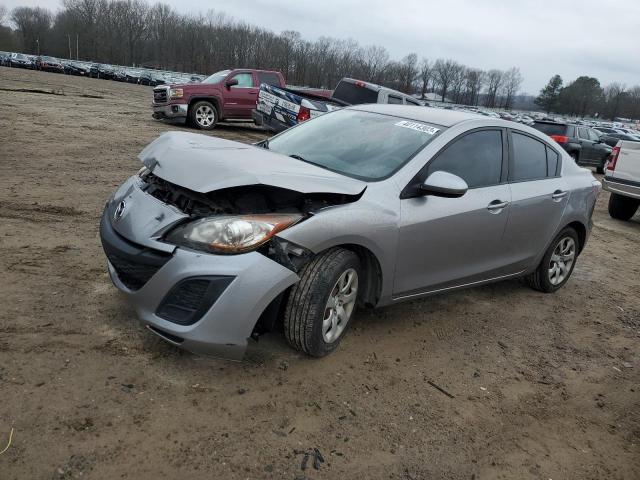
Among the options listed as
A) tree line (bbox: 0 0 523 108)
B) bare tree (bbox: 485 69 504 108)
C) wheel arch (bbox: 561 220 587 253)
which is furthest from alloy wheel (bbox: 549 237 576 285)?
bare tree (bbox: 485 69 504 108)

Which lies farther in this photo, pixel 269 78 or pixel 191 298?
pixel 269 78

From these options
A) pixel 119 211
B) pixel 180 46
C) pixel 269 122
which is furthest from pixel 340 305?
pixel 180 46

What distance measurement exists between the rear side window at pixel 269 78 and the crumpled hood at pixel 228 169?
12368mm

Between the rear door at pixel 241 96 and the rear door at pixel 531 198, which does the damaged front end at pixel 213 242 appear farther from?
the rear door at pixel 241 96

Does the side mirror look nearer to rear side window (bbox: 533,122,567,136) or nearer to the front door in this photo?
the front door

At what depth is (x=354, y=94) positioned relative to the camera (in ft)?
40.7

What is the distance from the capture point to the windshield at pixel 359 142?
3.74 metres

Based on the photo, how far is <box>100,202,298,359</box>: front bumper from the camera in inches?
111

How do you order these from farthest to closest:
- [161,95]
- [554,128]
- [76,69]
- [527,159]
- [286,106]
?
[76,69] → [554,128] → [161,95] → [286,106] → [527,159]

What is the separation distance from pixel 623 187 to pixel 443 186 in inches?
296

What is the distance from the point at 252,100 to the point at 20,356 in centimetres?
1334

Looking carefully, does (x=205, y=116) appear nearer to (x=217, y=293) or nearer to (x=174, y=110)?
(x=174, y=110)

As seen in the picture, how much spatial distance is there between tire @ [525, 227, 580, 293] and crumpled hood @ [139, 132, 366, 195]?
8.32ft

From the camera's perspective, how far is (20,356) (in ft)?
9.82
